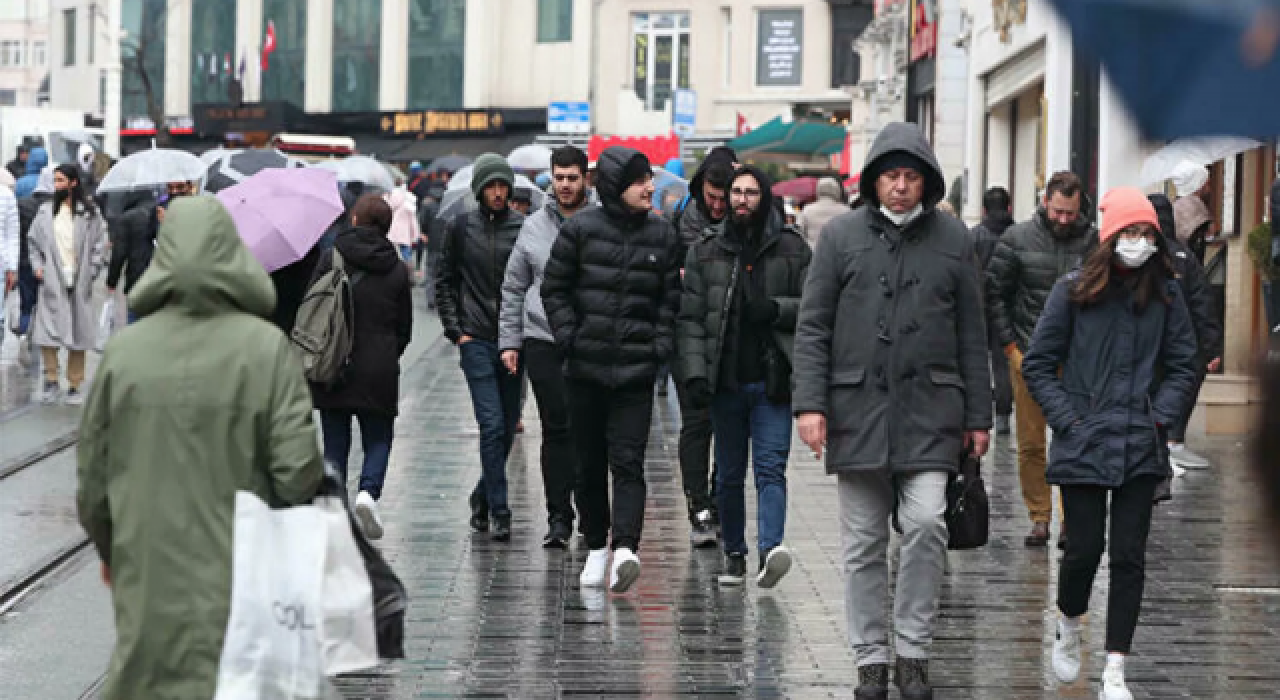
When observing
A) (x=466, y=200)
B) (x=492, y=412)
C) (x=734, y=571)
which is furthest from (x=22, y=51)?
(x=734, y=571)

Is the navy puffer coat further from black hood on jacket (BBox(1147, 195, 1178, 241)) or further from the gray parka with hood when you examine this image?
black hood on jacket (BBox(1147, 195, 1178, 241))

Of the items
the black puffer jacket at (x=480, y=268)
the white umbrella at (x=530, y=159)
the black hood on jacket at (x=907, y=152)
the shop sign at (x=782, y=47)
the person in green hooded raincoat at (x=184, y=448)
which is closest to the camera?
the person in green hooded raincoat at (x=184, y=448)

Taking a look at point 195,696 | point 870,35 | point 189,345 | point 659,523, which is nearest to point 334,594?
point 195,696

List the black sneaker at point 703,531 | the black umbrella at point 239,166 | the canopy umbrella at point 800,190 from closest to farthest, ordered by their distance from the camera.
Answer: the black sneaker at point 703,531 < the black umbrella at point 239,166 < the canopy umbrella at point 800,190

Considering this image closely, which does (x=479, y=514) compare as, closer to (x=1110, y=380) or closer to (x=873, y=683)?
(x=873, y=683)

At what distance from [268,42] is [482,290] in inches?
2419

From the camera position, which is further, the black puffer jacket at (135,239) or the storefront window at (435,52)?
the storefront window at (435,52)

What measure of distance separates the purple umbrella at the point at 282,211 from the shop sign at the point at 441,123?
55.8 m

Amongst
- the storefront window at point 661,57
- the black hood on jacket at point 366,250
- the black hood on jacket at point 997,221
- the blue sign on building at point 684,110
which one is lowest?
the black hood on jacket at point 366,250

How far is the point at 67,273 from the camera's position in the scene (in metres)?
16.7

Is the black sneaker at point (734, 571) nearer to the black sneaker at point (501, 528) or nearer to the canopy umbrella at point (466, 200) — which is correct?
the black sneaker at point (501, 528)

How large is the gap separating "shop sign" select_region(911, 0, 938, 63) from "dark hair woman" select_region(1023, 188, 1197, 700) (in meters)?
26.0

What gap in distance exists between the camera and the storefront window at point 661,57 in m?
61.3

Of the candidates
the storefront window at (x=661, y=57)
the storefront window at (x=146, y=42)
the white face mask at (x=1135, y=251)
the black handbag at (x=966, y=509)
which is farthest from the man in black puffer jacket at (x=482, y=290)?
the storefront window at (x=146, y=42)
